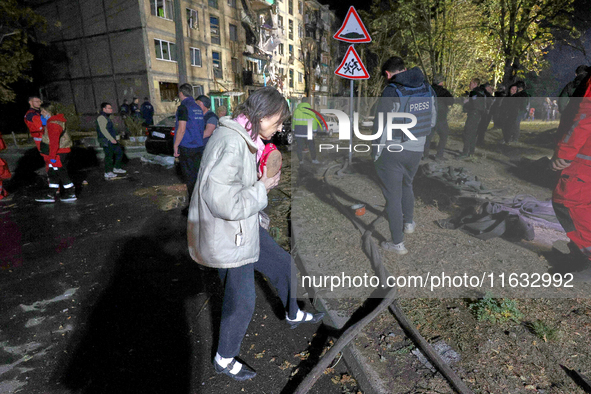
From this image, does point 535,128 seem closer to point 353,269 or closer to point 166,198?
point 353,269

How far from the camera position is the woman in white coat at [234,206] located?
6.37ft

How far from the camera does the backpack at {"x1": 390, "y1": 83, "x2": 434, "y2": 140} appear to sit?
3672 mm

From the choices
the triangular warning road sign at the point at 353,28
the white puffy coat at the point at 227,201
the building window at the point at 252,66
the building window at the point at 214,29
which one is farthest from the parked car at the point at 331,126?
the building window at the point at 252,66

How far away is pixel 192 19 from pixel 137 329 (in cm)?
2681

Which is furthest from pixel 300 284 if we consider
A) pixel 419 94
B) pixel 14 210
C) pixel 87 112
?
pixel 87 112

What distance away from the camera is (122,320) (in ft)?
10.4

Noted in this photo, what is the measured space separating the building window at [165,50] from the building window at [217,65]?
4.38m

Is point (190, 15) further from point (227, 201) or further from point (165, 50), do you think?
point (227, 201)

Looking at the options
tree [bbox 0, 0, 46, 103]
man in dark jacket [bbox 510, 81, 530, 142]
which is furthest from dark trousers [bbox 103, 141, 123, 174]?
tree [bbox 0, 0, 46, 103]

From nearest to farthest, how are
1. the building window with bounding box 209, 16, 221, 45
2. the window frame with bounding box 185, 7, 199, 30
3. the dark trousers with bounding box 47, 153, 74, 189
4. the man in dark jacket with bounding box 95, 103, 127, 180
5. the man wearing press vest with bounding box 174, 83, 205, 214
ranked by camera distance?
1. the man wearing press vest with bounding box 174, 83, 205, 214
2. the dark trousers with bounding box 47, 153, 74, 189
3. the man in dark jacket with bounding box 95, 103, 127, 180
4. the window frame with bounding box 185, 7, 199, 30
5. the building window with bounding box 209, 16, 221, 45

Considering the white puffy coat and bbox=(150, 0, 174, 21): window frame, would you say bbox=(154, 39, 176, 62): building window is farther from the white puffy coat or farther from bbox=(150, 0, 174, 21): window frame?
the white puffy coat

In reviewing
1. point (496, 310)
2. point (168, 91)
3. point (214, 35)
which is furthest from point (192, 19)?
point (496, 310)

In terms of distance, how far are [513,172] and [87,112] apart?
88.5 ft

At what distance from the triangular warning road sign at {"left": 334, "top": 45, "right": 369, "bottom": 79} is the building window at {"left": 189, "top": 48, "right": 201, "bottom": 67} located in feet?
68.8
